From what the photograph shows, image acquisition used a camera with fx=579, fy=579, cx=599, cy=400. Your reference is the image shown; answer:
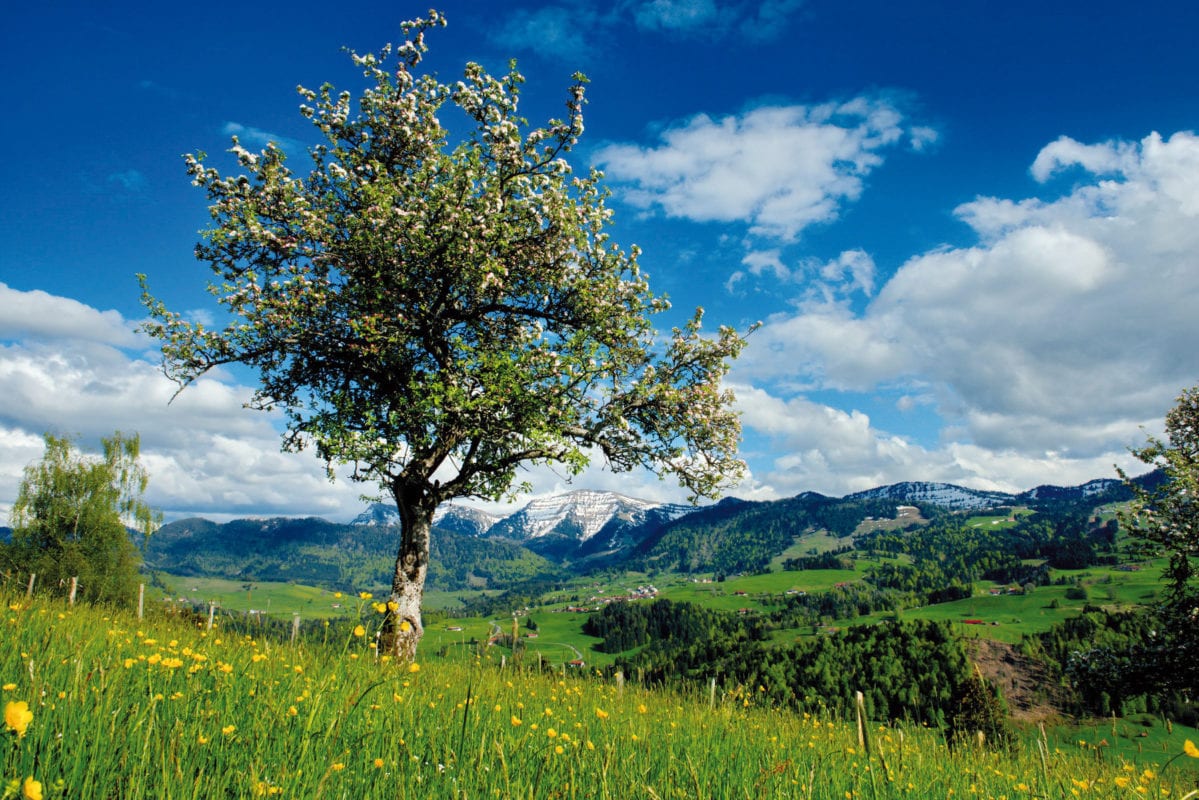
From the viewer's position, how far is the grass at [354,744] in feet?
11.1

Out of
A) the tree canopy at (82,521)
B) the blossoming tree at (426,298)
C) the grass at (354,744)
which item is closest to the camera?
the grass at (354,744)

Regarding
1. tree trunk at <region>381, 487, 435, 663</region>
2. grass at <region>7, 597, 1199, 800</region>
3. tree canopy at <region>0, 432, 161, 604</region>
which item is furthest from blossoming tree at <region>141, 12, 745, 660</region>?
tree canopy at <region>0, 432, 161, 604</region>

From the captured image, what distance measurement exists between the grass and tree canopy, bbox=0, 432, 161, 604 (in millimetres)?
78076

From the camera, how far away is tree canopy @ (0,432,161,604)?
66.2 metres

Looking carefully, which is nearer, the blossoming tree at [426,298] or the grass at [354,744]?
the grass at [354,744]

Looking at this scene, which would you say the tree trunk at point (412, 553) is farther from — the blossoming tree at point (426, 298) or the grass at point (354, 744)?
the grass at point (354, 744)

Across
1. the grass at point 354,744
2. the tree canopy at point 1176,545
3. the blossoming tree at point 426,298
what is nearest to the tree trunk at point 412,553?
the blossoming tree at point 426,298

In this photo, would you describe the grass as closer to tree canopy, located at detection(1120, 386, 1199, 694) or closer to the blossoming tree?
the blossoming tree

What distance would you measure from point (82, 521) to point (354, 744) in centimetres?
8977

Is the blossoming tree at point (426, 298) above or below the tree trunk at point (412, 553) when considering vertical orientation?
above

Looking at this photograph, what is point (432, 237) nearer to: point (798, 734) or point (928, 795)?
point (798, 734)

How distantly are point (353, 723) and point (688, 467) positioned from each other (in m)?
18.9

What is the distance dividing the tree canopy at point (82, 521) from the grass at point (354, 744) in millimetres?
78076

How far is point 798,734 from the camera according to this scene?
30.9 ft
